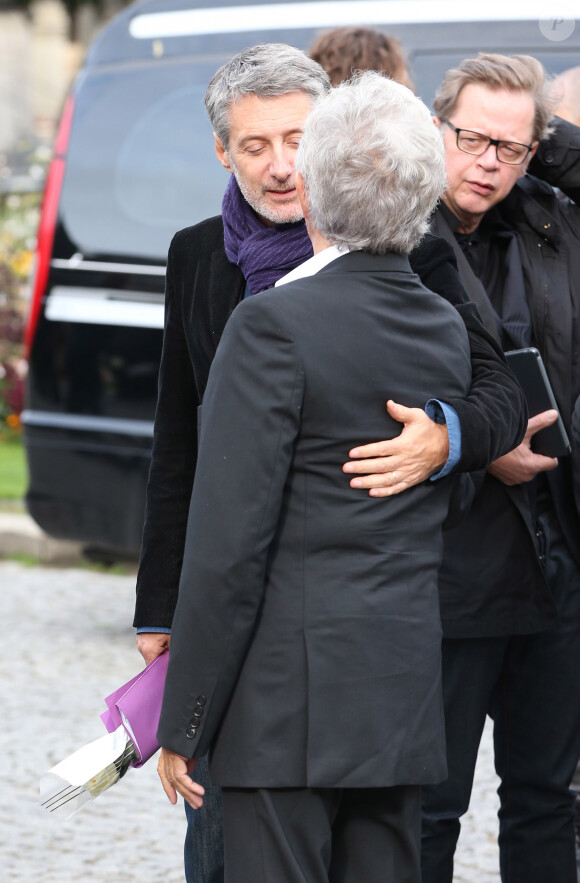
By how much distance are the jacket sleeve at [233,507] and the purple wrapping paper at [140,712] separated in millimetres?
229

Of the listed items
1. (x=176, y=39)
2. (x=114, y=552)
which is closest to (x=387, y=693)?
(x=176, y=39)

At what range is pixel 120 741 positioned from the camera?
232 centimetres

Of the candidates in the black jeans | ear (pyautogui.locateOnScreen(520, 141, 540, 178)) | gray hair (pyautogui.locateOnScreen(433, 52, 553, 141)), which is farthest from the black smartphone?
gray hair (pyautogui.locateOnScreen(433, 52, 553, 141))

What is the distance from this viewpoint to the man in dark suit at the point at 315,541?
81.4 inches

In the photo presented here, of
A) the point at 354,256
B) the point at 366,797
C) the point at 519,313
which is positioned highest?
the point at 354,256

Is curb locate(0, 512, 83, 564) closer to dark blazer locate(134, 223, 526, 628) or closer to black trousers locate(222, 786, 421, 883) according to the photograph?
dark blazer locate(134, 223, 526, 628)

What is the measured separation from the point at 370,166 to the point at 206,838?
1.25 m

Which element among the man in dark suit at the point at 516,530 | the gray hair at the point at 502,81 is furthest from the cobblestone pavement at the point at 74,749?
the gray hair at the point at 502,81

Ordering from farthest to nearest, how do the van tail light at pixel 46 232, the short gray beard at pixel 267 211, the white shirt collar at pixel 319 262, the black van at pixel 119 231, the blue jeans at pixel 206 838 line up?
1. the van tail light at pixel 46 232
2. the black van at pixel 119 231
3. the blue jeans at pixel 206 838
4. the short gray beard at pixel 267 211
5. the white shirt collar at pixel 319 262

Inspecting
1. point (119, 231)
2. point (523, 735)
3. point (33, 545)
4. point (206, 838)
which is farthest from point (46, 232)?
point (206, 838)

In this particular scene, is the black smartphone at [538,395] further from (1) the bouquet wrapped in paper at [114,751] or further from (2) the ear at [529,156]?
(1) the bouquet wrapped in paper at [114,751]

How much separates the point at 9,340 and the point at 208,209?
5.23 m

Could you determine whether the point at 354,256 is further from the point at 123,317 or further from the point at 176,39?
the point at 176,39

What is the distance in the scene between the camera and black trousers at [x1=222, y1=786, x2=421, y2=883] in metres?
2.12
